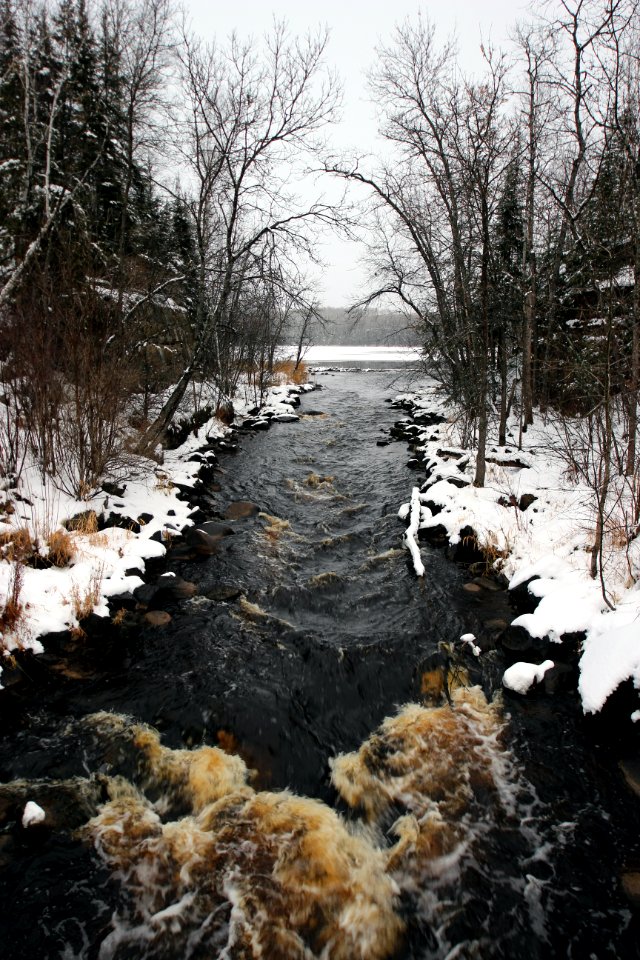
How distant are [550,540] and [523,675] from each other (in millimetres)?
2729

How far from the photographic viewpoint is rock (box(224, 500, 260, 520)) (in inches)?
367

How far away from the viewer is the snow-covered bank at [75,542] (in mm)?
5055

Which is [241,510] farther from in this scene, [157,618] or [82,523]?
[157,618]

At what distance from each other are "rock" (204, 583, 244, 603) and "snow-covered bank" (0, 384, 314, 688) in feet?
3.17

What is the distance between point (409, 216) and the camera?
12.4 m

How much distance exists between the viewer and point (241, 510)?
9500 mm

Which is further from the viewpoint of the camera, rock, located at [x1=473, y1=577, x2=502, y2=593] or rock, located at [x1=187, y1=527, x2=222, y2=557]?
rock, located at [x1=187, y1=527, x2=222, y2=557]

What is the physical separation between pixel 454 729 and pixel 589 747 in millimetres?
1125

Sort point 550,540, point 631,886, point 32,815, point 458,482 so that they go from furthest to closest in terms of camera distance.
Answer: point 458,482 → point 550,540 → point 32,815 → point 631,886

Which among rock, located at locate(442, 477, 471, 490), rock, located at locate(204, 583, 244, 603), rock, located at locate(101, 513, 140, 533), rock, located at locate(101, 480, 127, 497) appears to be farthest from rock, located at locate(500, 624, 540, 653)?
rock, located at locate(101, 480, 127, 497)

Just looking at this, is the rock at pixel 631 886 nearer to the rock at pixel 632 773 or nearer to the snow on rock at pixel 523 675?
the rock at pixel 632 773

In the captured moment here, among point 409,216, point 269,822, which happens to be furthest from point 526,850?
point 409,216

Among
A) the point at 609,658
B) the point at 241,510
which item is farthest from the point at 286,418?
the point at 609,658

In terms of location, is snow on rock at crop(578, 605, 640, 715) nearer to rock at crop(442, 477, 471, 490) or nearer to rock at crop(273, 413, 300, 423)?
rock at crop(442, 477, 471, 490)
